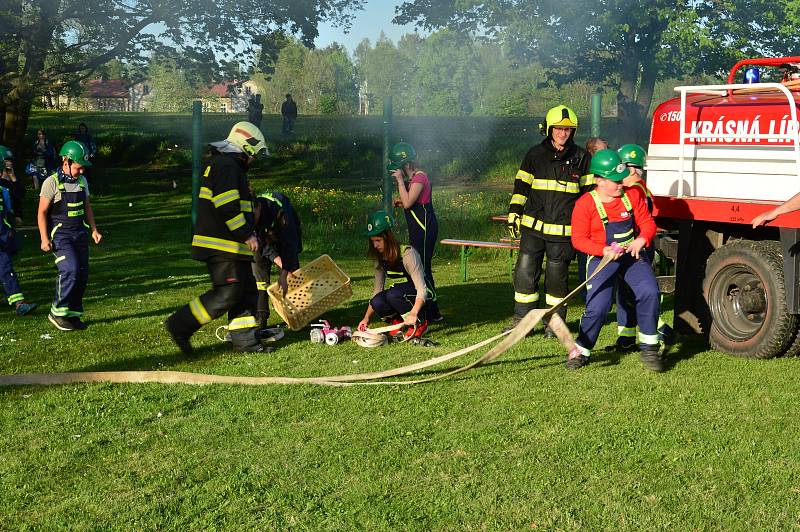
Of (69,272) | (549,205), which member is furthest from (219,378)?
(549,205)

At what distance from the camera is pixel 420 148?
2306 centimetres

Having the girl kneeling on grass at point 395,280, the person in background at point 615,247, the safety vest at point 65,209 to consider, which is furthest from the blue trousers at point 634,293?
the safety vest at point 65,209

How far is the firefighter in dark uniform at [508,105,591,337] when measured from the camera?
25.4ft

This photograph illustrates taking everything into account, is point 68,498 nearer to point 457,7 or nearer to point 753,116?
point 753,116

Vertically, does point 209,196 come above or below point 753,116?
below

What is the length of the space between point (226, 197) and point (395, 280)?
5.42ft

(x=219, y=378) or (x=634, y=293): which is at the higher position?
(x=634, y=293)

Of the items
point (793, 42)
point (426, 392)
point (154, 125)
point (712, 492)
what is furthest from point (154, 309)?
point (154, 125)

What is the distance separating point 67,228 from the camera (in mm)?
8812

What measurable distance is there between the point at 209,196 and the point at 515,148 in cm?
1670

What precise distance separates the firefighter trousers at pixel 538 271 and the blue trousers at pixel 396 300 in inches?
33.9

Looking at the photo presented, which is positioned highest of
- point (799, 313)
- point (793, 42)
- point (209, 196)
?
point (793, 42)

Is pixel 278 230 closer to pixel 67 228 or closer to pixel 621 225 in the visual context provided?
pixel 67 228

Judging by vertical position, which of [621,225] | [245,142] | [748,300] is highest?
[245,142]
